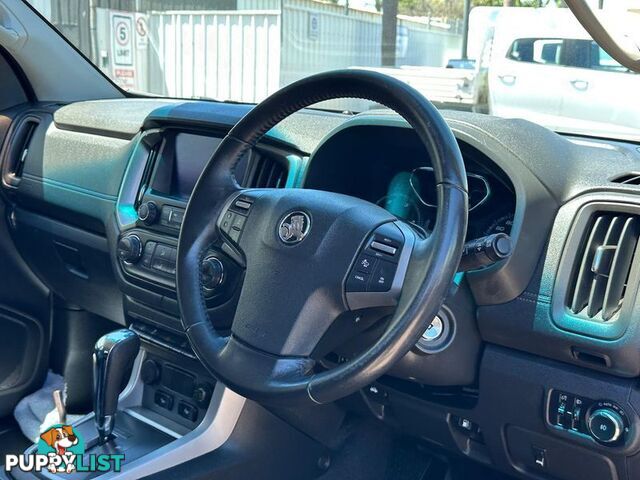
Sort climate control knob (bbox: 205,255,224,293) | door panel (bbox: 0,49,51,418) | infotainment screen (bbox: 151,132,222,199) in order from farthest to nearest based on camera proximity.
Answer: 1. door panel (bbox: 0,49,51,418)
2. infotainment screen (bbox: 151,132,222,199)
3. climate control knob (bbox: 205,255,224,293)

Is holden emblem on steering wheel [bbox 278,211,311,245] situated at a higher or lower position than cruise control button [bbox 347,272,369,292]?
higher

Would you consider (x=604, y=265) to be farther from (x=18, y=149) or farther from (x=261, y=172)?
(x=18, y=149)

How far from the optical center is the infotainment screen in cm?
239

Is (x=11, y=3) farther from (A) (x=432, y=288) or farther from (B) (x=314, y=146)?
(A) (x=432, y=288)

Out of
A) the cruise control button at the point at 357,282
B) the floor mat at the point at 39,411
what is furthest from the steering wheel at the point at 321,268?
the floor mat at the point at 39,411

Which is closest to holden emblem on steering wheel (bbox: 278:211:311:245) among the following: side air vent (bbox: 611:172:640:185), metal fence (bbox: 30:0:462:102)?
side air vent (bbox: 611:172:640:185)

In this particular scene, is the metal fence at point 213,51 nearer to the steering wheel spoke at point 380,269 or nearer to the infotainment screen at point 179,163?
the infotainment screen at point 179,163

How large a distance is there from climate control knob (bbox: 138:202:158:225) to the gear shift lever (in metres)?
0.34

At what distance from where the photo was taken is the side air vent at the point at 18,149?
2971 mm

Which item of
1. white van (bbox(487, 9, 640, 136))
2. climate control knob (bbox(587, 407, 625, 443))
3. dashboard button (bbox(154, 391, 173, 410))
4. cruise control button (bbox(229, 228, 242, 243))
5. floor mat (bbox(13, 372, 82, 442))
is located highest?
white van (bbox(487, 9, 640, 136))

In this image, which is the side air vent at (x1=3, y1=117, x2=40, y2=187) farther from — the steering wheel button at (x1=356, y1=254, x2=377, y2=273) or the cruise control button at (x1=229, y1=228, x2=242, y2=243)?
the steering wheel button at (x1=356, y1=254, x2=377, y2=273)

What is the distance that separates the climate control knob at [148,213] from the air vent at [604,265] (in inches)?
47.8

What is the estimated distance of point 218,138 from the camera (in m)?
2.34

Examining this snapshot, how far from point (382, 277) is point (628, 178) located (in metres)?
0.64
